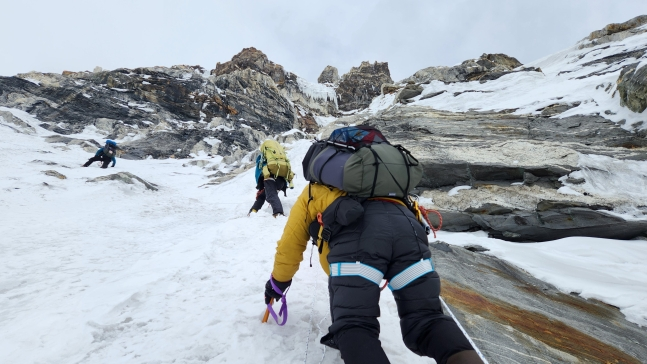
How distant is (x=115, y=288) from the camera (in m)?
3.10

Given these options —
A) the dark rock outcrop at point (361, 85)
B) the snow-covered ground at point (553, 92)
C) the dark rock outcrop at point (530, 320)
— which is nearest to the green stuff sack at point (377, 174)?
the dark rock outcrop at point (530, 320)

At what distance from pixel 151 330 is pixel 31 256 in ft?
9.49

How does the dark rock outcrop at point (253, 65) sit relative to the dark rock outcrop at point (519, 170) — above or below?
above

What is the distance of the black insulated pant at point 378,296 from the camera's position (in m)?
1.61

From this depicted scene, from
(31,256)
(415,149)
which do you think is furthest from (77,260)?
(415,149)

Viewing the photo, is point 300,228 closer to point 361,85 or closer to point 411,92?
point 411,92

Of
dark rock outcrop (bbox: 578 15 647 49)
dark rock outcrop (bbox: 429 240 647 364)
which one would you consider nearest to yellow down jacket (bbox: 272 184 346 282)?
dark rock outcrop (bbox: 429 240 647 364)

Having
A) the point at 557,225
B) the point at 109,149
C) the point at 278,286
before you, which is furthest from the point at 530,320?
the point at 109,149

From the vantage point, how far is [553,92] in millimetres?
13125

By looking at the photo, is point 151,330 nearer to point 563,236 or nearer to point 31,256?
point 31,256

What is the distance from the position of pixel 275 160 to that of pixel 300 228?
534 centimetres

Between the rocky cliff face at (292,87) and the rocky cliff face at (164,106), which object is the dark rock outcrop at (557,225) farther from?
the rocky cliff face at (292,87)

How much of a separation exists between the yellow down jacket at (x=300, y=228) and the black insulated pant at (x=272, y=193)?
4960 mm

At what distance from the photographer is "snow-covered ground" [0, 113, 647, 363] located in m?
2.22
